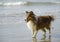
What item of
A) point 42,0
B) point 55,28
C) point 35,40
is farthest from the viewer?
point 42,0

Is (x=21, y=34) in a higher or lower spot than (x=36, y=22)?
lower

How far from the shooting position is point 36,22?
28.9 ft

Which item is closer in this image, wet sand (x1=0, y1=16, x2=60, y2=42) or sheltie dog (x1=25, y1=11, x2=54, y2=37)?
sheltie dog (x1=25, y1=11, x2=54, y2=37)

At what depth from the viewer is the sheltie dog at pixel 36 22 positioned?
8594mm

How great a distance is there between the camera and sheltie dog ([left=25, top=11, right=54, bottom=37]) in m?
8.59

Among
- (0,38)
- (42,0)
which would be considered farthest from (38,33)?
(42,0)

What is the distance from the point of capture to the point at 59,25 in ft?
35.7

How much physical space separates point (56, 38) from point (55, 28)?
57.9 inches

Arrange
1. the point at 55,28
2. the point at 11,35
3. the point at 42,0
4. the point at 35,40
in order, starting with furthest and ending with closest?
the point at 42,0, the point at 55,28, the point at 11,35, the point at 35,40

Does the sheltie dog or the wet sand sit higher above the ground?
the sheltie dog

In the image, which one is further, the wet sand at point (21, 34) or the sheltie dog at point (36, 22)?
the wet sand at point (21, 34)

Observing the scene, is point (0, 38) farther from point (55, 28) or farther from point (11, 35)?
point (55, 28)

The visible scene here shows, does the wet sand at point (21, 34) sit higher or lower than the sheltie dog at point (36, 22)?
lower

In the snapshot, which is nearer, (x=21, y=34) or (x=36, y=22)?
(x=36, y=22)
